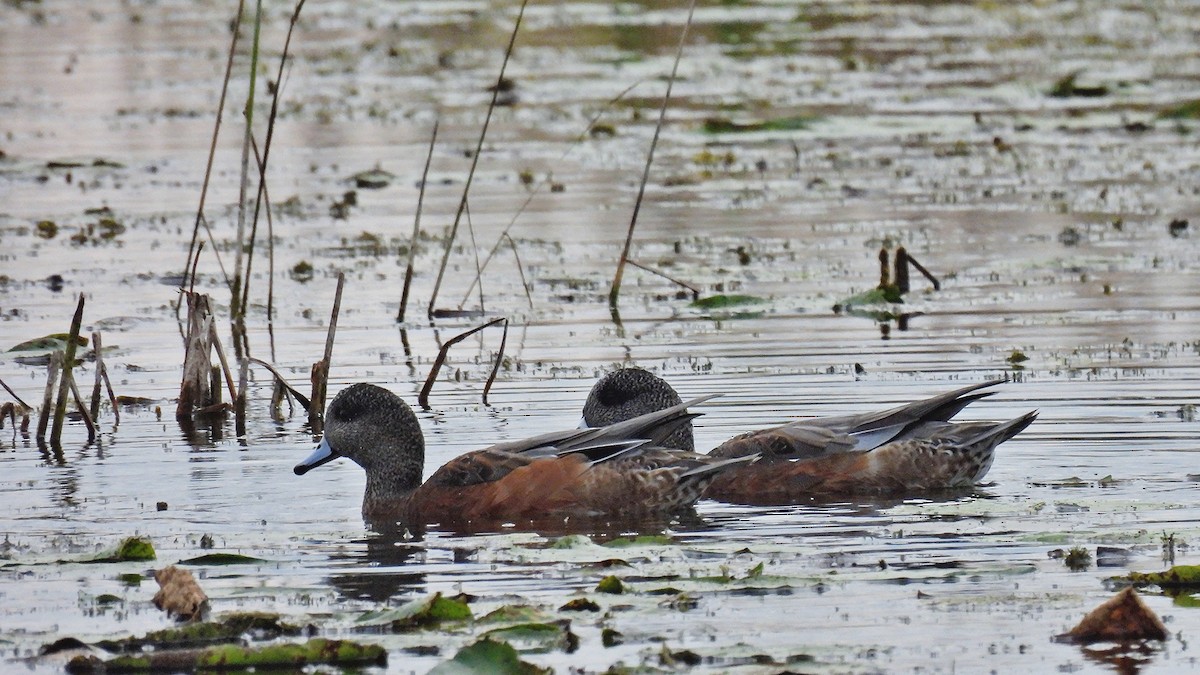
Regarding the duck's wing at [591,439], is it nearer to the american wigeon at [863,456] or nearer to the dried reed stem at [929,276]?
the american wigeon at [863,456]

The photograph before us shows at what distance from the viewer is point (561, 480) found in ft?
27.1

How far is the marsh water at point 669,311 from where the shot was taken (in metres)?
6.54

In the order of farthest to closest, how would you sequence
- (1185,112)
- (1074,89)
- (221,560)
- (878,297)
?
(1074,89) < (1185,112) < (878,297) < (221,560)

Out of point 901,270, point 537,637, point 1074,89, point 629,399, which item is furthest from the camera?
point 1074,89

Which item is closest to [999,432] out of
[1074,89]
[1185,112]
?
[1185,112]

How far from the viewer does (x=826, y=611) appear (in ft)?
20.5

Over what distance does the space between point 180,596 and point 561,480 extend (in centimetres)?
215

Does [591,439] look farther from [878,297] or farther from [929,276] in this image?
[929,276]

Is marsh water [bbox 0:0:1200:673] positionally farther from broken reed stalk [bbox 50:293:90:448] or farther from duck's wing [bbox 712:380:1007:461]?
duck's wing [bbox 712:380:1007:461]

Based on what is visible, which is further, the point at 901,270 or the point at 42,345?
the point at 901,270

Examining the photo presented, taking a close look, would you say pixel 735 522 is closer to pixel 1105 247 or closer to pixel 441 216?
pixel 1105 247

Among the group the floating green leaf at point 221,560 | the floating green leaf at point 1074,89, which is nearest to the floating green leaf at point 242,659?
the floating green leaf at point 221,560

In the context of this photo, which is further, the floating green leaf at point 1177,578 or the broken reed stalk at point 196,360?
the broken reed stalk at point 196,360

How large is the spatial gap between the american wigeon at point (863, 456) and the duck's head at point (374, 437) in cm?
121
